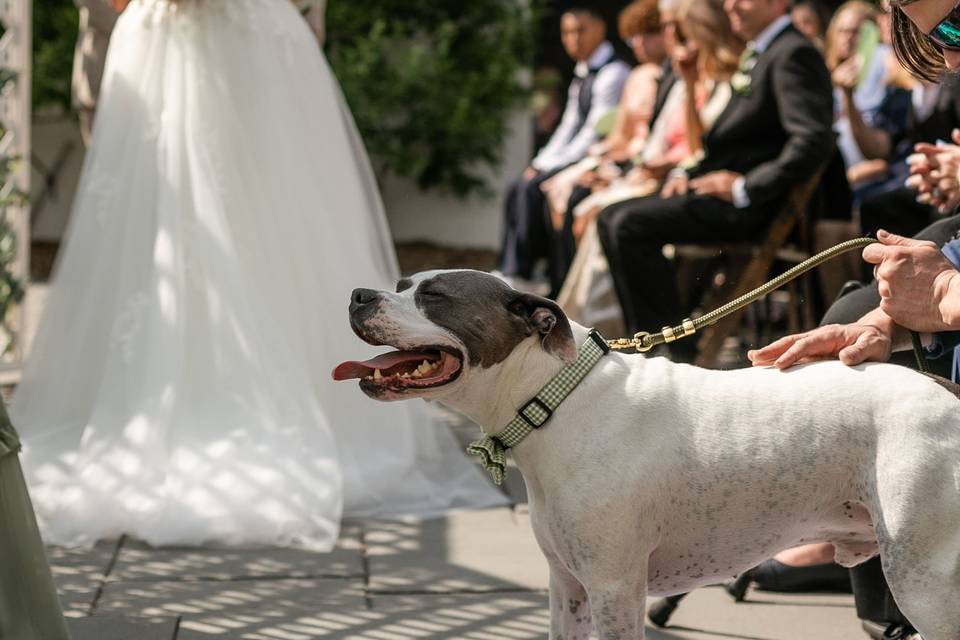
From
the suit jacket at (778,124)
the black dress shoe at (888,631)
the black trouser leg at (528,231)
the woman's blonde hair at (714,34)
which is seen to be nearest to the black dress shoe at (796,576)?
the black dress shoe at (888,631)

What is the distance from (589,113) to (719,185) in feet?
10.6

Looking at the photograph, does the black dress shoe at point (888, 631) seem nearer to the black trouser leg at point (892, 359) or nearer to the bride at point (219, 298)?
the black trouser leg at point (892, 359)

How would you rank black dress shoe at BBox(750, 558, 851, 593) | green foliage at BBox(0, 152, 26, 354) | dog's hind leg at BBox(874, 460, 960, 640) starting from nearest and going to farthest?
dog's hind leg at BBox(874, 460, 960, 640) → black dress shoe at BBox(750, 558, 851, 593) → green foliage at BBox(0, 152, 26, 354)

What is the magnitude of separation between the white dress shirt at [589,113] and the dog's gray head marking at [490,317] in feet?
20.1

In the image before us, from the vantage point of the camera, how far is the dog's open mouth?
101 inches

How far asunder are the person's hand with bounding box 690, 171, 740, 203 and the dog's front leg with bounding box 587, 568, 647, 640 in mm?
3579

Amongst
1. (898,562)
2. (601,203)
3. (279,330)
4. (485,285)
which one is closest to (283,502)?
(279,330)

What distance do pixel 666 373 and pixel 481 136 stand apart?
35.7 ft

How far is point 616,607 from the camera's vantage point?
2549 millimetres

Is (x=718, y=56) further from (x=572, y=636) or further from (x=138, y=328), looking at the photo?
(x=572, y=636)

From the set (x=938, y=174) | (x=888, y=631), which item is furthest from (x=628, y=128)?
(x=888, y=631)

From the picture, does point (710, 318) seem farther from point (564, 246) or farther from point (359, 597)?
point (564, 246)

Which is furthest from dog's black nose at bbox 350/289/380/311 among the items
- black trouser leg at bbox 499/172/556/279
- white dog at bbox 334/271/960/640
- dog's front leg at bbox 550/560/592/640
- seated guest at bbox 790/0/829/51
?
seated guest at bbox 790/0/829/51

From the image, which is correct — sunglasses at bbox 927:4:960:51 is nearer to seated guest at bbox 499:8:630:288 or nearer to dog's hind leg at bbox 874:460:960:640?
dog's hind leg at bbox 874:460:960:640
